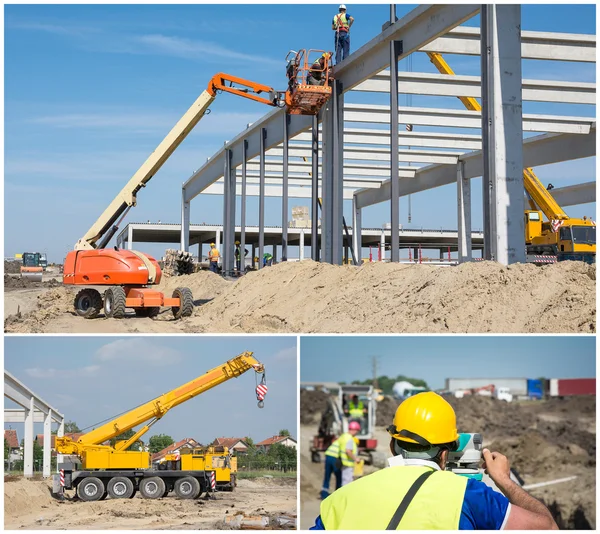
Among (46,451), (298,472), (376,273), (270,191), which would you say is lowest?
(46,451)

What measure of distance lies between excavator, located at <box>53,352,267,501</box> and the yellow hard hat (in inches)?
352

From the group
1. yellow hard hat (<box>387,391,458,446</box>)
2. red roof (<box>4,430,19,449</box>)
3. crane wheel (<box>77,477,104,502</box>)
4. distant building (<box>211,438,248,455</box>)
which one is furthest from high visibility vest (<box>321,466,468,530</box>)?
crane wheel (<box>77,477,104,502</box>)

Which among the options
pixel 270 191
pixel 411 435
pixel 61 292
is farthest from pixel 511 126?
pixel 270 191

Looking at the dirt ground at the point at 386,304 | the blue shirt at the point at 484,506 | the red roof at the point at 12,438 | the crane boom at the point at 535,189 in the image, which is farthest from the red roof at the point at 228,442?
the crane boom at the point at 535,189

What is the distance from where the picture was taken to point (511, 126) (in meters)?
13.2

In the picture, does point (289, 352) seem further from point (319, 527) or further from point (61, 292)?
point (61, 292)

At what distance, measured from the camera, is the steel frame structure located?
13164 millimetres

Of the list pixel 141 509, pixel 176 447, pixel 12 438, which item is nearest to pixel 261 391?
pixel 12 438

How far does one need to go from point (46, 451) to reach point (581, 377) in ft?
29.0

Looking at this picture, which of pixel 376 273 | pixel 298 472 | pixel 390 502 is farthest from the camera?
pixel 376 273

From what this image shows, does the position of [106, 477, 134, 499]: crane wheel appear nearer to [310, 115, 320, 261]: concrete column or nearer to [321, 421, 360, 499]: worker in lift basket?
[321, 421, 360, 499]: worker in lift basket

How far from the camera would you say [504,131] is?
13.2 metres

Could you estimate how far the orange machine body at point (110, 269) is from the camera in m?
16.0

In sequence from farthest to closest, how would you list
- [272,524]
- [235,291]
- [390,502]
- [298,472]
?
[235,291] → [272,524] → [298,472] → [390,502]
